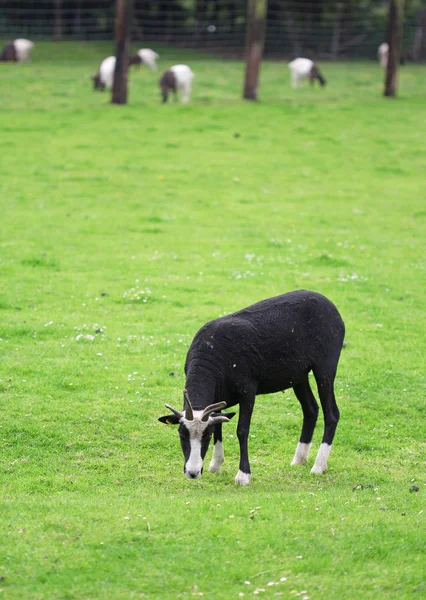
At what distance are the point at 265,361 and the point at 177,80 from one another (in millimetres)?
28387

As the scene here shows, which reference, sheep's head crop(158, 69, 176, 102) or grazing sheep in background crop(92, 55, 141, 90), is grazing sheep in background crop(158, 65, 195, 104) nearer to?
sheep's head crop(158, 69, 176, 102)

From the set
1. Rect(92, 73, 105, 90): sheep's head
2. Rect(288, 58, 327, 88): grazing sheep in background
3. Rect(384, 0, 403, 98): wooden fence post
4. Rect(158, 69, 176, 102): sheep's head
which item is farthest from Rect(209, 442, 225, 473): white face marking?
Rect(288, 58, 327, 88): grazing sheep in background

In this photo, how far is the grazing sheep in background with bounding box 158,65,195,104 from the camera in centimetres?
3550

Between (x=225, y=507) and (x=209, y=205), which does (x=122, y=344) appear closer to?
(x=225, y=507)

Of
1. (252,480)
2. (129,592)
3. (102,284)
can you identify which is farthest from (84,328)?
(129,592)

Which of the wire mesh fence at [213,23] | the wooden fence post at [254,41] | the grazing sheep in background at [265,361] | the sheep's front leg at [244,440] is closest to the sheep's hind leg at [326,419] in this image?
the grazing sheep in background at [265,361]

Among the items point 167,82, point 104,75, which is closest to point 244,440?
point 167,82

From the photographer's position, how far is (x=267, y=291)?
15.3 m

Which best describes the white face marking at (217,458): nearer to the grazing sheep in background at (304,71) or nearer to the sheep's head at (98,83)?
the sheep's head at (98,83)

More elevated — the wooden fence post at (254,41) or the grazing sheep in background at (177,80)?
the wooden fence post at (254,41)

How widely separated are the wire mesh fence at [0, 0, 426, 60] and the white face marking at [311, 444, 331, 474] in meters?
40.3

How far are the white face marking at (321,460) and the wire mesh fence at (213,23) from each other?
40.3m

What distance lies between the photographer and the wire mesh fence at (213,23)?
47.2m

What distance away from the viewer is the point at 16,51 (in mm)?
43188
